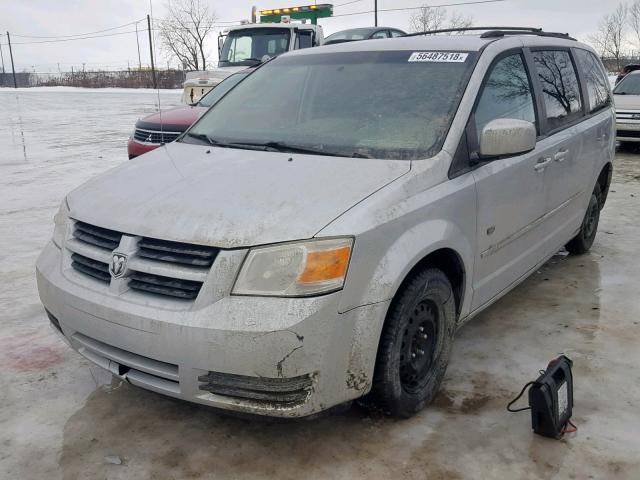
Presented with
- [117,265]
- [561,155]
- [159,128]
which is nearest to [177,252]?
[117,265]

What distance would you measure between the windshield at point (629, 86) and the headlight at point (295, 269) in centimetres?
1146

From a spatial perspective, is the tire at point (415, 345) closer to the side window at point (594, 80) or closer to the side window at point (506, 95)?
the side window at point (506, 95)

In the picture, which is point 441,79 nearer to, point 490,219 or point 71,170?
point 490,219

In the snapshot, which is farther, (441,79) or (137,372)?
(441,79)

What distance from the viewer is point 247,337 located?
7.65ft

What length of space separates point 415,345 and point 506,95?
5.26ft

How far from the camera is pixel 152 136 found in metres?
8.26

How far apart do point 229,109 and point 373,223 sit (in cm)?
175

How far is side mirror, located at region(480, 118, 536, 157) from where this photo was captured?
309cm

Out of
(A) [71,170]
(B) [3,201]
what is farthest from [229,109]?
(A) [71,170]

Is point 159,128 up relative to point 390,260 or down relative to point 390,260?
up

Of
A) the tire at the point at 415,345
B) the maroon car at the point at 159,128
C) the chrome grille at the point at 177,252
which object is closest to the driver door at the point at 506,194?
the tire at the point at 415,345

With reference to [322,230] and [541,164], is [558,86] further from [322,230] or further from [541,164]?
[322,230]

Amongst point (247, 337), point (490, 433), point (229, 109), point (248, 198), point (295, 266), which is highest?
point (229, 109)
